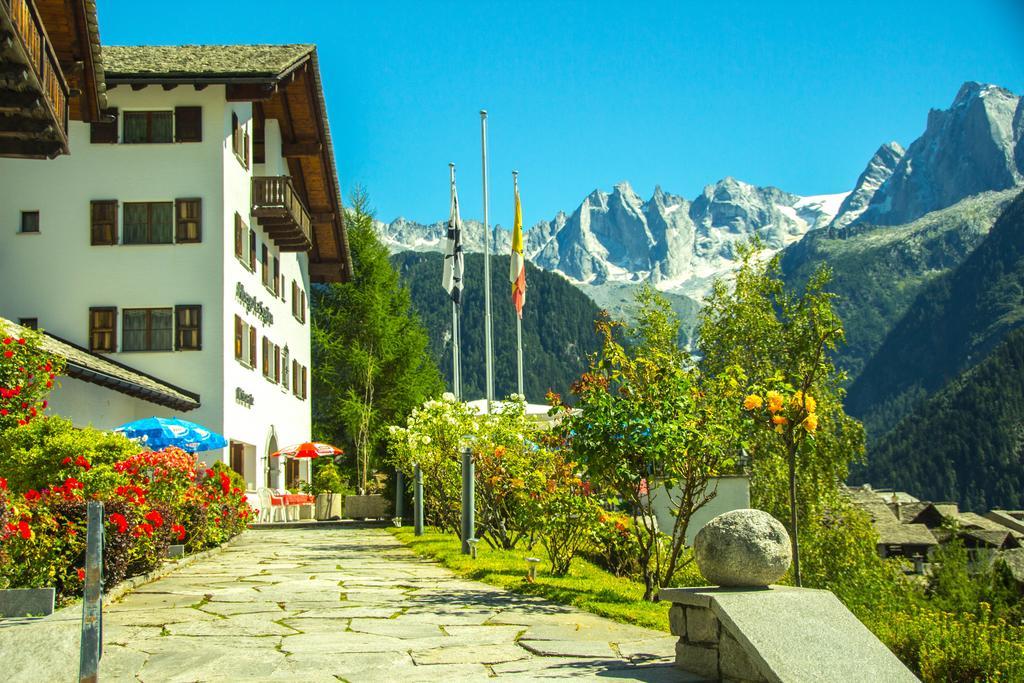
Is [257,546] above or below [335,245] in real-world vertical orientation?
below

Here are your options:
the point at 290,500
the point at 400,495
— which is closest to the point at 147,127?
the point at 400,495

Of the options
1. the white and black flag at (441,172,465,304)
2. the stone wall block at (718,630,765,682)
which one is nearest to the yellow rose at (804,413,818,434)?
the stone wall block at (718,630,765,682)

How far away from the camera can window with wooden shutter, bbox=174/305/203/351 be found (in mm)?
27203

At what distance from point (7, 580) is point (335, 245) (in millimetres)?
33011

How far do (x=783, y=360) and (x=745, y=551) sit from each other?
1073 inches

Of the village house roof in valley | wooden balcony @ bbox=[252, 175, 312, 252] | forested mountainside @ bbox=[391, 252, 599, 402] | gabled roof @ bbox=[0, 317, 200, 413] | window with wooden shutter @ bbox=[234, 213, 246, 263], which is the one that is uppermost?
forested mountainside @ bbox=[391, 252, 599, 402]

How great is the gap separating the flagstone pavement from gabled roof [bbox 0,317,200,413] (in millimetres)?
10174

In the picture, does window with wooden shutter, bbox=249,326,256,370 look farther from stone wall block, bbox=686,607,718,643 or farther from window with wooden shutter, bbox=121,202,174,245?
stone wall block, bbox=686,607,718,643

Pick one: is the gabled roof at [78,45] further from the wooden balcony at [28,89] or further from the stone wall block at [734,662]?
the stone wall block at [734,662]

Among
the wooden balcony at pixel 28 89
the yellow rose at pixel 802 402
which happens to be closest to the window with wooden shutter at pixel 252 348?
the wooden balcony at pixel 28 89

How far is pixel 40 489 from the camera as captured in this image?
1148cm

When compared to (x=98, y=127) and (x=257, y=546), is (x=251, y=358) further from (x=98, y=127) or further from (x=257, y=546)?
(x=257, y=546)

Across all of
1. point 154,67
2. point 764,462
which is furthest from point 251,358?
point 764,462

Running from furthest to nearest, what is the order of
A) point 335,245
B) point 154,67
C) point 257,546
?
point 335,245, point 154,67, point 257,546
